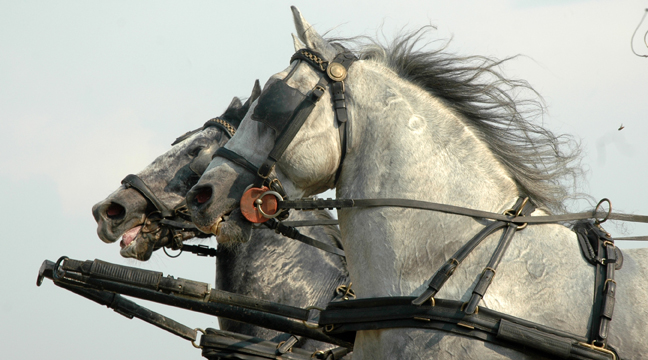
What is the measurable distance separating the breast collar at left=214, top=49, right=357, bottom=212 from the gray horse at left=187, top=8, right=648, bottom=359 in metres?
0.03

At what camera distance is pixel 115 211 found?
4938 millimetres

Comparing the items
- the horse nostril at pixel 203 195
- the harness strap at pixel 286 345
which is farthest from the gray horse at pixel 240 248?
the horse nostril at pixel 203 195

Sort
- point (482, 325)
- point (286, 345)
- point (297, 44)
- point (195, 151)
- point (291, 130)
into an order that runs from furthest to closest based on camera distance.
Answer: point (195, 151) → point (286, 345) → point (297, 44) → point (291, 130) → point (482, 325)

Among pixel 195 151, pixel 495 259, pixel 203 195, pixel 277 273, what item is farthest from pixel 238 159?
pixel 195 151

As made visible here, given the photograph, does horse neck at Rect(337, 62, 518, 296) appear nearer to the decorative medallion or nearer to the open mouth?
the decorative medallion

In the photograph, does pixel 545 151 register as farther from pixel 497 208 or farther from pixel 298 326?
pixel 298 326

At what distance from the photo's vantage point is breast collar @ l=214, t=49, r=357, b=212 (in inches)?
114

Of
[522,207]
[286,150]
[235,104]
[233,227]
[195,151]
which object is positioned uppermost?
[235,104]

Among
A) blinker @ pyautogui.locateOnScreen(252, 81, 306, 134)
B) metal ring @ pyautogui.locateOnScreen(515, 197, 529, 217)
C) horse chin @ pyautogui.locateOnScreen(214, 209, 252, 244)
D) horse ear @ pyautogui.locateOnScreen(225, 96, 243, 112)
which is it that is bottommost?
Result: horse chin @ pyautogui.locateOnScreen(214, 209, 252, 244)

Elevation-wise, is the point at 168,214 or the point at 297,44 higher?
the point at 297,44

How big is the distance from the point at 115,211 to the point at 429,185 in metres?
2.98

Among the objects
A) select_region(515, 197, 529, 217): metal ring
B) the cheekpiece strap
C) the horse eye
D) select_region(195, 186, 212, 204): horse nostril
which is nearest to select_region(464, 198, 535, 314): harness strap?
select_region(515, 197, 529, 217): metal ring

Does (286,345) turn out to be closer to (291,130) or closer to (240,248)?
(240,248)

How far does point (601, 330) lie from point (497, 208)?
0.66 metres
